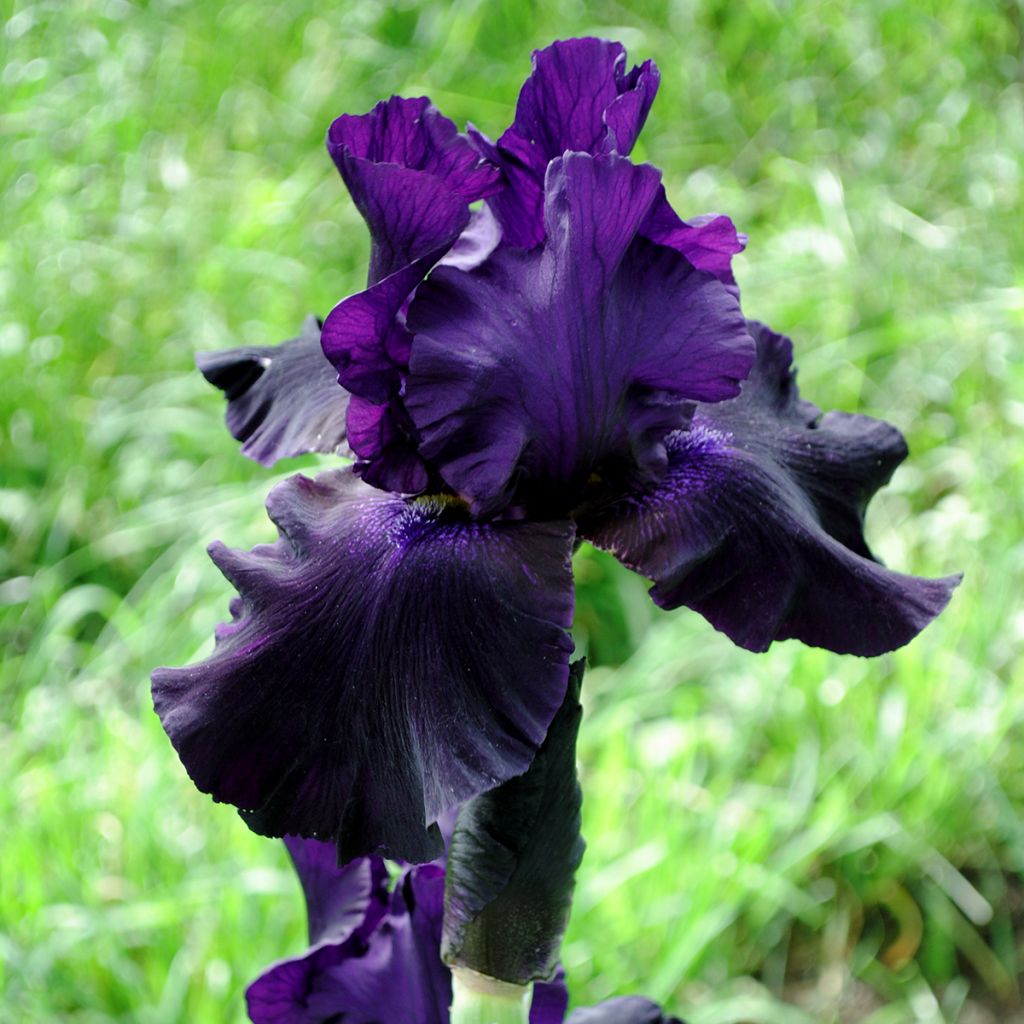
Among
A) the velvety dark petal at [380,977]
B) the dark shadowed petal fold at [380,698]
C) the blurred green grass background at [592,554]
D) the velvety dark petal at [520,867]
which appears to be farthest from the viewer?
the blurred green grass background at [592,554]

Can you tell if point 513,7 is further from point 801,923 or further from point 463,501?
point 463,501

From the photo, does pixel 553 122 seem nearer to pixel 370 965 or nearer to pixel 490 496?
pixel 490 496

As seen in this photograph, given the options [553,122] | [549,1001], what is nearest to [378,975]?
[549,1001]

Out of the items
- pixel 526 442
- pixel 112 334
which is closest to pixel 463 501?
pixel 526 442

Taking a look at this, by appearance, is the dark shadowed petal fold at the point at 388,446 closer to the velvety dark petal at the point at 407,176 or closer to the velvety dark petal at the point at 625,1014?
the velvety dark petal at the point at 407,176

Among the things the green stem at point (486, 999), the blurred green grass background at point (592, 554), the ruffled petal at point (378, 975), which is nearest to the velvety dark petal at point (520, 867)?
the green stem at point (486, 999)

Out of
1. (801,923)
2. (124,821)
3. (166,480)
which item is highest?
(124,821)
